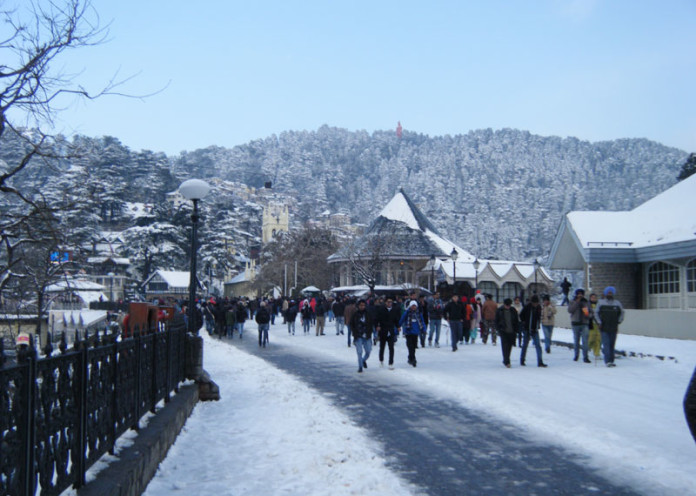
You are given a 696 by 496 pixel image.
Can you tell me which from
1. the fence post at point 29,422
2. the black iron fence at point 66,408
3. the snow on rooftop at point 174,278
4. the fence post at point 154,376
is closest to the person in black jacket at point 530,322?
the fence post at point 154,376

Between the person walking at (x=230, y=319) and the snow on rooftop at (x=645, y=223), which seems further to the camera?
the person walking at (x=230, y=319)

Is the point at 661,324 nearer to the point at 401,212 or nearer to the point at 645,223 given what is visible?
the point at 645,223

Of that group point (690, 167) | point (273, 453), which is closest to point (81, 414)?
point (273, 453)

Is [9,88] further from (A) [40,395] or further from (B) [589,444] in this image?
(B) [589,444]

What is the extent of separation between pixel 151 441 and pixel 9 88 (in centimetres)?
679

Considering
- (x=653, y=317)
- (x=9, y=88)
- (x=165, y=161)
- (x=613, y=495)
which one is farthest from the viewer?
(x=165, y=161)

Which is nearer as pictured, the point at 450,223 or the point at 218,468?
the point at 218,468

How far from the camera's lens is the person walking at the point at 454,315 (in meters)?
20.5

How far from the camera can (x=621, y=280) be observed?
29.9m

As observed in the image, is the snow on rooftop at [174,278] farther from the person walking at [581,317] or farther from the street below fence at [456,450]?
the street below fence at [456,450]

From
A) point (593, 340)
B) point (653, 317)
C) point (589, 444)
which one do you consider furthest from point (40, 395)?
point (653, 317)

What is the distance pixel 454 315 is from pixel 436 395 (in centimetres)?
905

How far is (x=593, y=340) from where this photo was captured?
17.2 m

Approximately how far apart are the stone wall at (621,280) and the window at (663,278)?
65cm
